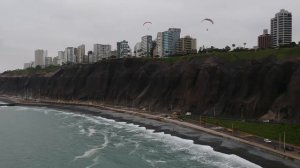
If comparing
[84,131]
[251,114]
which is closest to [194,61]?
[251,114]

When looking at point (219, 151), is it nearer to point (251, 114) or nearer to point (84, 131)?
point (251, 114)

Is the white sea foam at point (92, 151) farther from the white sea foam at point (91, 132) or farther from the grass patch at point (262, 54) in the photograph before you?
the grass patch at point (262, 54)

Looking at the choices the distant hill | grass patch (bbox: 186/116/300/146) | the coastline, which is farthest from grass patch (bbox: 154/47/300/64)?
the coastline

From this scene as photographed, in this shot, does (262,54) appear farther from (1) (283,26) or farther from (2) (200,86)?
(1) (283,26)

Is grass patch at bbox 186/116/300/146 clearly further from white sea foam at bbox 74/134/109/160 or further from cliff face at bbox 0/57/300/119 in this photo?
white sea foam at bbox 74/134/109/160

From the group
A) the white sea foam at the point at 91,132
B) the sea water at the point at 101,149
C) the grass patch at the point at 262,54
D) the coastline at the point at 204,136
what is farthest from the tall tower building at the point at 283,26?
the white sea foam at the point at 91,132
